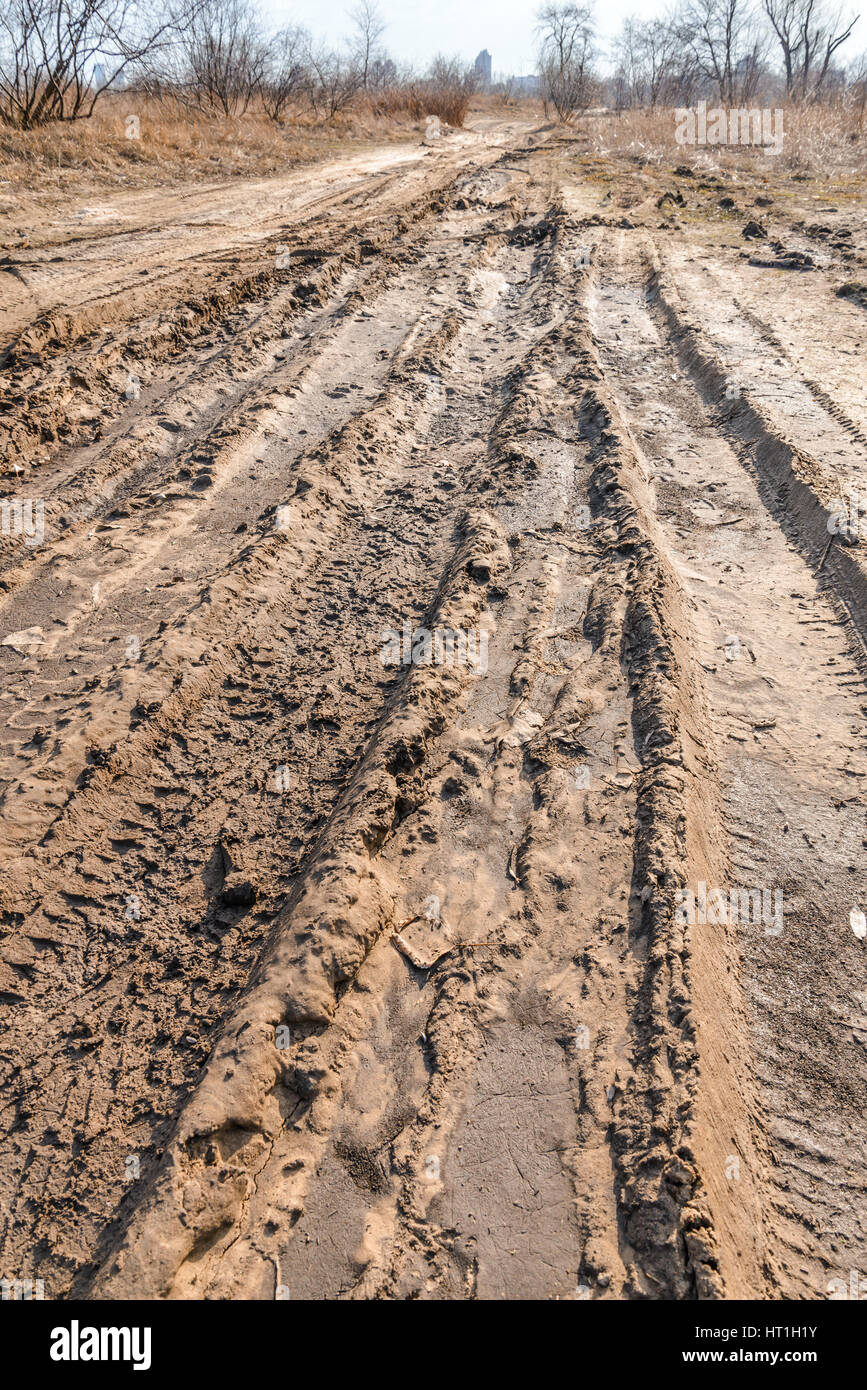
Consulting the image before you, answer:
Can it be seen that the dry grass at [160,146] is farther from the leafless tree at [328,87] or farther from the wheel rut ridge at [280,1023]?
the wheel rut ridge at [280,1023]

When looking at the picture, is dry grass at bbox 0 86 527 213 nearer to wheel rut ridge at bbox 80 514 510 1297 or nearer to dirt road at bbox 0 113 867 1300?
dirt road at bbox 0 113 867 1300

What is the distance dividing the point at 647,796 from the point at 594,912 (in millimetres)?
608

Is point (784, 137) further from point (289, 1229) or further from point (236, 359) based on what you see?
point (289, 1229)

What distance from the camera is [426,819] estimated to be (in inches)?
133

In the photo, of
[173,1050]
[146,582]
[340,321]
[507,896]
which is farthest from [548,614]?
[340,321]

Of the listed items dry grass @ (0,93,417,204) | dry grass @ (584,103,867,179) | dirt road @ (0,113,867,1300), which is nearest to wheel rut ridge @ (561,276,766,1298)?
dirt road @ (0,113,867,1300)

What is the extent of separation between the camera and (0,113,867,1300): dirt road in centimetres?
225

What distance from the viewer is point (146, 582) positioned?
15.3 feet

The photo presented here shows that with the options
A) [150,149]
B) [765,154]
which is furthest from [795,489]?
[765,154]

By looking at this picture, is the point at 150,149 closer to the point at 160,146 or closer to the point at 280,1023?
the point at 160,146

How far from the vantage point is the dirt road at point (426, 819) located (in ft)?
7.39

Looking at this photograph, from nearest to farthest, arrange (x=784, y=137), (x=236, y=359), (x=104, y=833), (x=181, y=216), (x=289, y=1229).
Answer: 1. (x=289, y=1229)
2. (x=104, y=833)
3. (x=236, y=359)
4. (x=181, y=216)
5. (x=784, y=137)

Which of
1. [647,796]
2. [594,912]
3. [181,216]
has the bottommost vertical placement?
[594,912]
